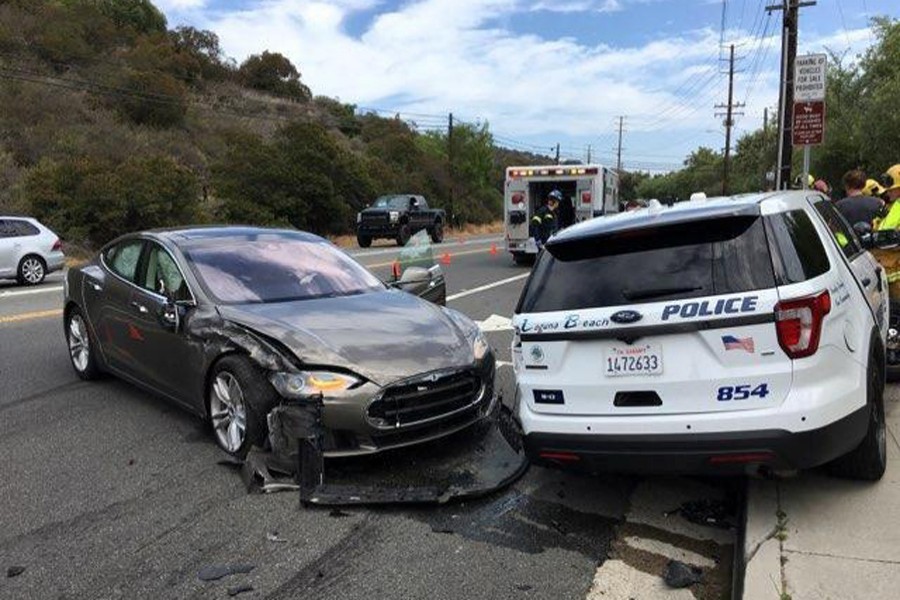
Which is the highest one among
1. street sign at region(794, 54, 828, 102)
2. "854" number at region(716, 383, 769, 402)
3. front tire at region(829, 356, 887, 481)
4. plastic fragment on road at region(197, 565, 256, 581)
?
street sign at region(794, 54, 828, 102)

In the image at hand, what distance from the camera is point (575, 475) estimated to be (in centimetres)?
500

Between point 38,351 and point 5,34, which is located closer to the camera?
point 38,351

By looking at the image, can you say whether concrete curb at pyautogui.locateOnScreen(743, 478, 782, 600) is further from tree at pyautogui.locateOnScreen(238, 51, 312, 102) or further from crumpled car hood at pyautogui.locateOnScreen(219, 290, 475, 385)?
tree at pyautogui.locateOnScreen(238, 51, 312, 102)

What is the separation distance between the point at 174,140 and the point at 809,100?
39012 millimetres

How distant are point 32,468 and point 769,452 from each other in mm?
4438

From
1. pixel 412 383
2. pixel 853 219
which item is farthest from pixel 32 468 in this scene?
pixel 853 219

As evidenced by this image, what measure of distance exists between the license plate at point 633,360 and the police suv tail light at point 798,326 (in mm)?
561

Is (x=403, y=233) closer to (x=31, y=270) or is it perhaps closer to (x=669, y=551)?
(x=31, y=270)

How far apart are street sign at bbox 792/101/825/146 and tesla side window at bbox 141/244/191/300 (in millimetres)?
9682

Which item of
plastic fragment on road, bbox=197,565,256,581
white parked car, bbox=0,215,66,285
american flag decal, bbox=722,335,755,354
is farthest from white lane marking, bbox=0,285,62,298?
american flag decal, bbox=722,335,755,354

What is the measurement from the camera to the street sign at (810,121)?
38.8 ft

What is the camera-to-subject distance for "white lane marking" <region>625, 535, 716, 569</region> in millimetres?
3834

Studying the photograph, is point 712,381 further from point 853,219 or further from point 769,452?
point 853,219

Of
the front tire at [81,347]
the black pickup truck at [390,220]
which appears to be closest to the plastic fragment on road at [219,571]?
the front tire at [81,347]
